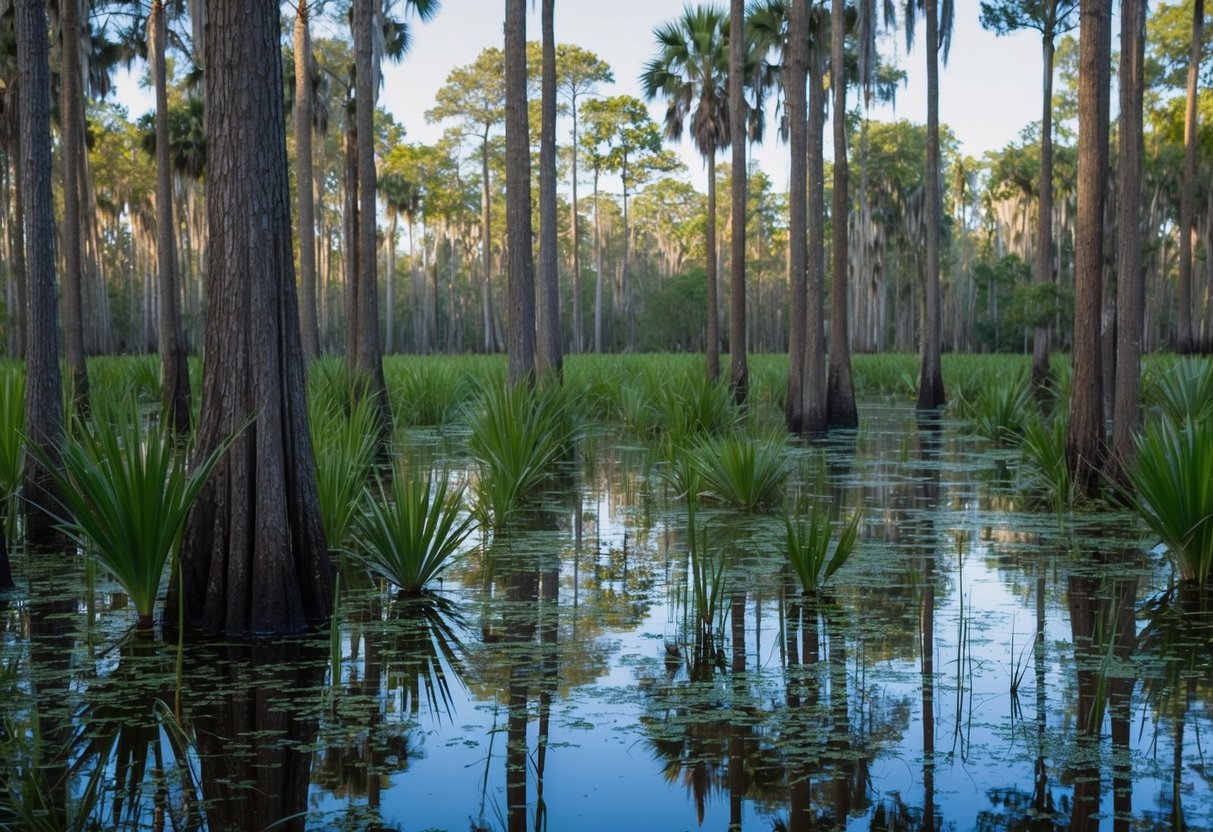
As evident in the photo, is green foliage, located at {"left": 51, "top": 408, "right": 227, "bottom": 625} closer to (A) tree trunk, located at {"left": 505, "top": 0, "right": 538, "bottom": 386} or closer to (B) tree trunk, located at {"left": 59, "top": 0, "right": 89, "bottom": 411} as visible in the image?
(B) tree trunk, located at {"left": 59, "top": 0, "right": 89, "bottom": 411}

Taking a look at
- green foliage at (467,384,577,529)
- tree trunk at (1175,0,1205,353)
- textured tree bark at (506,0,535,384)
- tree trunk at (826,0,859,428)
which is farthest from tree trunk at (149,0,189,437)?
tree trunk at (1175,0,1205,353)

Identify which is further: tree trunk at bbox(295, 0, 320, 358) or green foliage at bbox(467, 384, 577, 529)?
tree trunk at bbox(295, 0, 320, 358)

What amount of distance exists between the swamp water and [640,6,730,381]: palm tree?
2208cm

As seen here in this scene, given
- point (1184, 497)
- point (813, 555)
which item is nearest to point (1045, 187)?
point (1184, 497)

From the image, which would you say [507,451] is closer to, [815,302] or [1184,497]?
[1184,497]

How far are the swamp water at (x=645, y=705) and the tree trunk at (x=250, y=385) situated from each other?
13.5 inches

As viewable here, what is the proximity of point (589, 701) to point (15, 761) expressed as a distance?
2.04 m

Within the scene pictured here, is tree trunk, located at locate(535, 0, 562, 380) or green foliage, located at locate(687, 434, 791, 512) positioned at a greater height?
tree trunk, located at locate(535, 0, 562, 380)

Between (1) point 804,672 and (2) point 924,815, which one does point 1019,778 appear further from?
(1) point 804,672

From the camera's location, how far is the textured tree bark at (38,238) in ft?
27.1

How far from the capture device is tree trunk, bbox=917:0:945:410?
22.7 meters

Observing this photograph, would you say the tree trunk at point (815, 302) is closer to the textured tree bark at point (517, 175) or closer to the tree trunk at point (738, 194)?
the tree trunk at point (738, 194)

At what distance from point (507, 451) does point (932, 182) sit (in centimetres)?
1557

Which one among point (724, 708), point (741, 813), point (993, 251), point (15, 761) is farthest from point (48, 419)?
point (993, 251)
